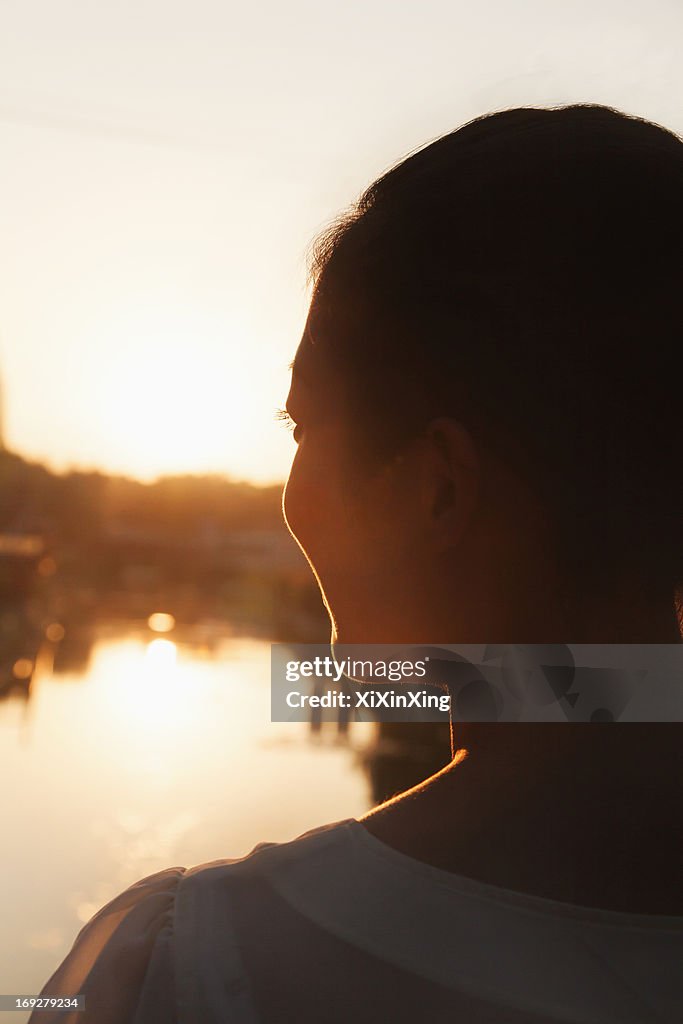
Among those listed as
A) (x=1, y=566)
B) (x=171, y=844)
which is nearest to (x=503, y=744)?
(x=171, y=844)

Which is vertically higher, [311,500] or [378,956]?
[311,500]

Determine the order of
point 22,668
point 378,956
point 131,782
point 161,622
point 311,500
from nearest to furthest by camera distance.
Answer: point 378,956, point 311,500, point 131,782, point 22,668, point 161,622

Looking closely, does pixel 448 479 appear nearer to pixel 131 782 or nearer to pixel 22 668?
pixel 131 782

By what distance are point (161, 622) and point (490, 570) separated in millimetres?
60059

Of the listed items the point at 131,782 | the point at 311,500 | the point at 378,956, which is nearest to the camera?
the point at 378,956

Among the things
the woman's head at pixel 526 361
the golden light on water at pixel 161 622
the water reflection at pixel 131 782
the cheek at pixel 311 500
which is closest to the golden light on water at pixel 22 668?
the water reflection at pixel 131 782

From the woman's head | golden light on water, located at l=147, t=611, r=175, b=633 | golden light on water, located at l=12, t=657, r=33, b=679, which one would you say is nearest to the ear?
the woman's head

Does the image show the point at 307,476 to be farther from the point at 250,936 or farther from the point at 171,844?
the point at 171,844

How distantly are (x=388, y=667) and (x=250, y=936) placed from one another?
225mm

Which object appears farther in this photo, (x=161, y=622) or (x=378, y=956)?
(x=161, y=622)

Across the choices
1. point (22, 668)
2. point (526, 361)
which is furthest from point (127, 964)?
point (22, 668)

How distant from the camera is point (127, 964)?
590 mm

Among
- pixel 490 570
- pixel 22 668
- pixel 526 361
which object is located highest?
pixel 22 668

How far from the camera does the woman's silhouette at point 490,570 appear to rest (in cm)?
56
